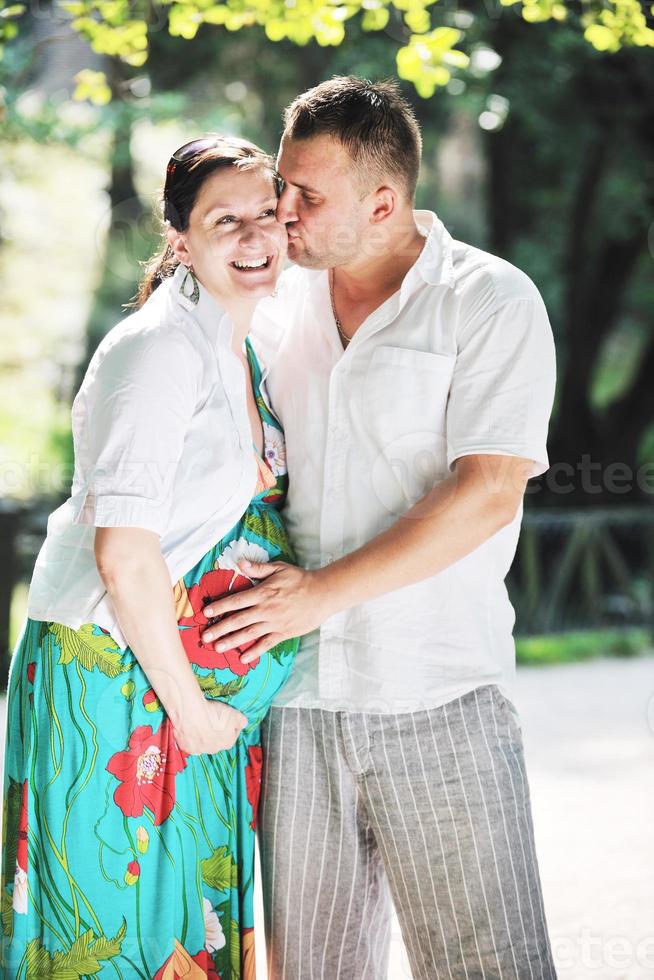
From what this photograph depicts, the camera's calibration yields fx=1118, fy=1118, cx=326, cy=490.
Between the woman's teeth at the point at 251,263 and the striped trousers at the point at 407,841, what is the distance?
89 centimetres

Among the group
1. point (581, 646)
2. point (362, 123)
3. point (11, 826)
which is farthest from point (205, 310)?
A: point (581, 646)

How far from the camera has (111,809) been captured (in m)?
2.06

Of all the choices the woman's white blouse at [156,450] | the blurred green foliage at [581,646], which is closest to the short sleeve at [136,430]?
the woman's white blouse at [156,450]

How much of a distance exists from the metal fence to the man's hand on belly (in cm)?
705

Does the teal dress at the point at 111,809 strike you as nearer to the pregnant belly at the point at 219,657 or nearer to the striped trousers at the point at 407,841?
the pregnant belly at the point at 219,657

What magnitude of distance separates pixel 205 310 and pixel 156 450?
1.10 ft

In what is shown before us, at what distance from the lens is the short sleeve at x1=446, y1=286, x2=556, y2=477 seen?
2.08 m

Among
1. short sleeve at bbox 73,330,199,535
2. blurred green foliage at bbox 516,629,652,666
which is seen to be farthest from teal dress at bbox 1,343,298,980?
blurred green foliage at bbox 516,629,652,666

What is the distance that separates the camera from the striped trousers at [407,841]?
212 cm

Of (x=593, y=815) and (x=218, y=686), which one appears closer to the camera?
(x=218, y=686)

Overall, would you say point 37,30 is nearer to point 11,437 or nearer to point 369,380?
point 11,437

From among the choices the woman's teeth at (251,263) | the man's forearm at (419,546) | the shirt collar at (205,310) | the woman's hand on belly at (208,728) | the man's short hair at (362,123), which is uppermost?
the man's short hair at (362,123)

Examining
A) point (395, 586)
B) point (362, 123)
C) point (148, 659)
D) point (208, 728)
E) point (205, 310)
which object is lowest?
point (208, 728)

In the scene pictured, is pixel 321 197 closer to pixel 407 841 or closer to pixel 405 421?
pixel 405 421
